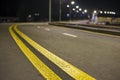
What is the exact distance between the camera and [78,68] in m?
6.18

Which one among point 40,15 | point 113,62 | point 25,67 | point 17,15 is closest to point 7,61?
point 25,67

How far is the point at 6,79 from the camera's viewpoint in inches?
203

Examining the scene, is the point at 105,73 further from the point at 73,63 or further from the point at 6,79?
the point at 6,79

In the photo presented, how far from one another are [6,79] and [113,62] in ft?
11.1

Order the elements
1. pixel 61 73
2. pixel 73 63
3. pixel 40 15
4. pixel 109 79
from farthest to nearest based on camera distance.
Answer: pixel 40 15 < pixel 73 63 < pixel 61 73 < pixel 109 79

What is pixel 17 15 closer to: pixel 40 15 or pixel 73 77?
pixel 40 15

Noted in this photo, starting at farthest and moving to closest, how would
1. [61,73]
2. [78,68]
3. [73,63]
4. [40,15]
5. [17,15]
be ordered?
[40,15], [17,15], [73,63], [78,68], [61,73]

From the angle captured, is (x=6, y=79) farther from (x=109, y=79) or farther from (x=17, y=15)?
(x=17, y=15)

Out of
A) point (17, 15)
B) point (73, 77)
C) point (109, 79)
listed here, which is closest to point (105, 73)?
point (109, 79)

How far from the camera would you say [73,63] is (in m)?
6.84

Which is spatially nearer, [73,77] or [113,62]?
[73,77]

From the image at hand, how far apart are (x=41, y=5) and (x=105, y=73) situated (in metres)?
101

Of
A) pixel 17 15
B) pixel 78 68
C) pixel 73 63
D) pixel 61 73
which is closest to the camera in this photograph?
pixel 61 73

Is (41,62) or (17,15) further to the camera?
(17,15)
